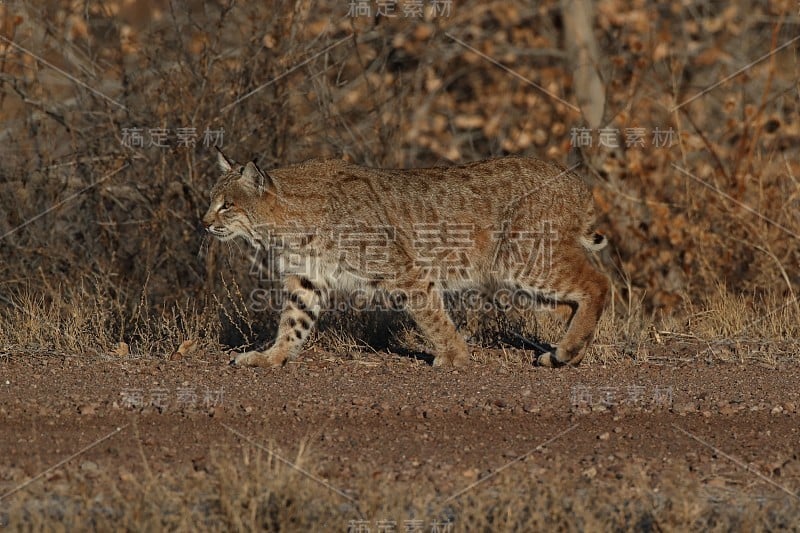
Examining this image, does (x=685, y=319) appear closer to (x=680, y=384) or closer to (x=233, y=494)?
(x=680, y=384)

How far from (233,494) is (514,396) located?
226cm

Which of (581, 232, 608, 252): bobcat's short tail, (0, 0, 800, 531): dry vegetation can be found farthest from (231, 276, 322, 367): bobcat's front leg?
(581, 232, 608, 252): bobcat's short tail

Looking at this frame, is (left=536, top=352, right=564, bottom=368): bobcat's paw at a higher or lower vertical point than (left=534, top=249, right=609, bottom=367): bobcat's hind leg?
lower

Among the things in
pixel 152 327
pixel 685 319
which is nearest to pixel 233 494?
pixel 152 327

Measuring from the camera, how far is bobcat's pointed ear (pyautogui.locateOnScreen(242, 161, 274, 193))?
22.9 ft

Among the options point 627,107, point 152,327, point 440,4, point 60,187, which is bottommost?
point 152,327

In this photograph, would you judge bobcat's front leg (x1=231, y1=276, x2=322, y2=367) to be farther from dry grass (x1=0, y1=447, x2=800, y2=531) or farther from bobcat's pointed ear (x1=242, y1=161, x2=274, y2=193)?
dry grass (x1=0, y1=447, x2=800, y2=531)

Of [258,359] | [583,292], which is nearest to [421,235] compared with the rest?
[583,292]

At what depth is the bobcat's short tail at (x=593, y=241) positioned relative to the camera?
24.8ft

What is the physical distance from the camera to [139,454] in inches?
193

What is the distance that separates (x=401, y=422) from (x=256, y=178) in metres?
2.10

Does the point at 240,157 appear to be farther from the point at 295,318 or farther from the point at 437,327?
the point at 437,327

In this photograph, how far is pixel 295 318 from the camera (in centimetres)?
729

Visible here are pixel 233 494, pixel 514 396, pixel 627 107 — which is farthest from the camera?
pixel 627 107
